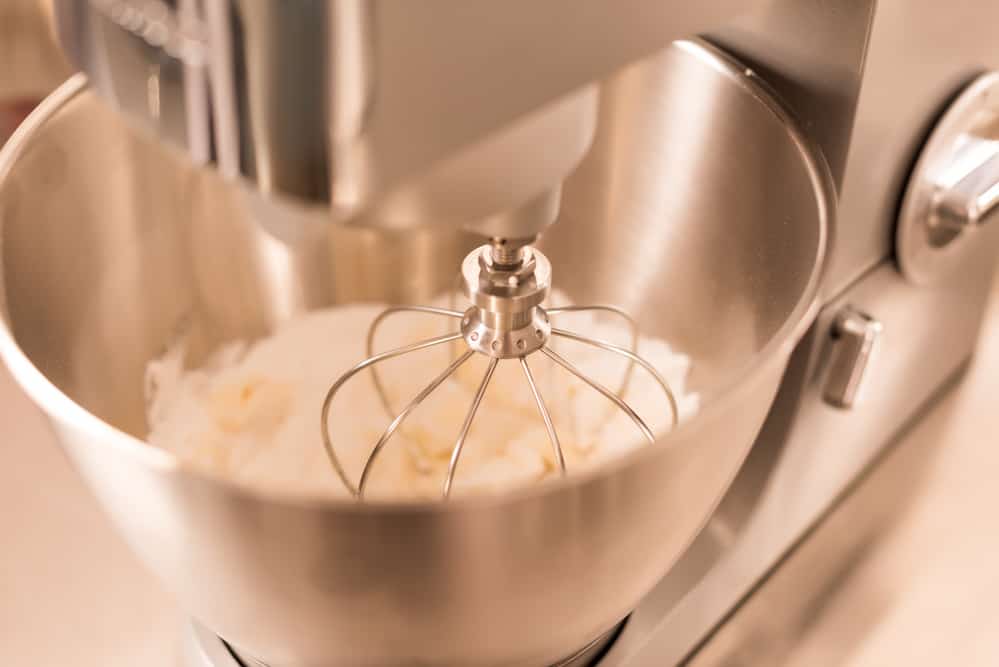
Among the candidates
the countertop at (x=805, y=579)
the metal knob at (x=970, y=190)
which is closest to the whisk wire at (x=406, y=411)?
the countertop at (x=805, y=579)

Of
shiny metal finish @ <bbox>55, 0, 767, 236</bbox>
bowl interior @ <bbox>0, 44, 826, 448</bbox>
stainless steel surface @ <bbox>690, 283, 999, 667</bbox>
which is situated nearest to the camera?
shiny metal finish @ <bbox>55, 0, 767, 236</bbox>

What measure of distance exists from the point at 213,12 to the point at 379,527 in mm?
136

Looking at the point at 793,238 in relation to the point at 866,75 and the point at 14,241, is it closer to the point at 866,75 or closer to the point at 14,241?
the point at 866,75

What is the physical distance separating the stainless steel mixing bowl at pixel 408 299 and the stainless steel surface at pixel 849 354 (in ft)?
0.15

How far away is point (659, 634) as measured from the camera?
1.62ft

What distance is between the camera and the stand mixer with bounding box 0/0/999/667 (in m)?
0.26

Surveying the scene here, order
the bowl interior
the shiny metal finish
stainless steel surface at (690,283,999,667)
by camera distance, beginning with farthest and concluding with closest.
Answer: stainless steel surface at (690,283,999,667), the bowl interior, the shiny metal finish

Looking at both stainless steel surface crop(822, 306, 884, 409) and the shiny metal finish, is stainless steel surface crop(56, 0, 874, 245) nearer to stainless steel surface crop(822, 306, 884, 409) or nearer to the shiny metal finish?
the shiny metal finish

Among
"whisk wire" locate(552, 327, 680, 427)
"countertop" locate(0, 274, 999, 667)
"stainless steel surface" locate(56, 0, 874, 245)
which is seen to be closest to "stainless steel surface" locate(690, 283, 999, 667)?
"countertop" locate(0, 274, 999, 667)

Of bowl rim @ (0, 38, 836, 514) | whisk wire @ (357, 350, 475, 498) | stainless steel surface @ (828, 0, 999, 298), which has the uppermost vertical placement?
stainless steel surface @ (828, 0, 999, 298)

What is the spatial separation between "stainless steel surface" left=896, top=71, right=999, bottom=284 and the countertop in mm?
135

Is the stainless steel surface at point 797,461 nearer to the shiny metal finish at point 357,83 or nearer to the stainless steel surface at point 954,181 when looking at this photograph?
the stainless steel surface at point 954,181

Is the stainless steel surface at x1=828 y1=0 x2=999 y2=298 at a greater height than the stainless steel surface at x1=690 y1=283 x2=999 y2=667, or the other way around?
the stainless steel surface at x1=828 y1=0 x2=999 y2=298

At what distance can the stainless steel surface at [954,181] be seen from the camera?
1.61 feet
